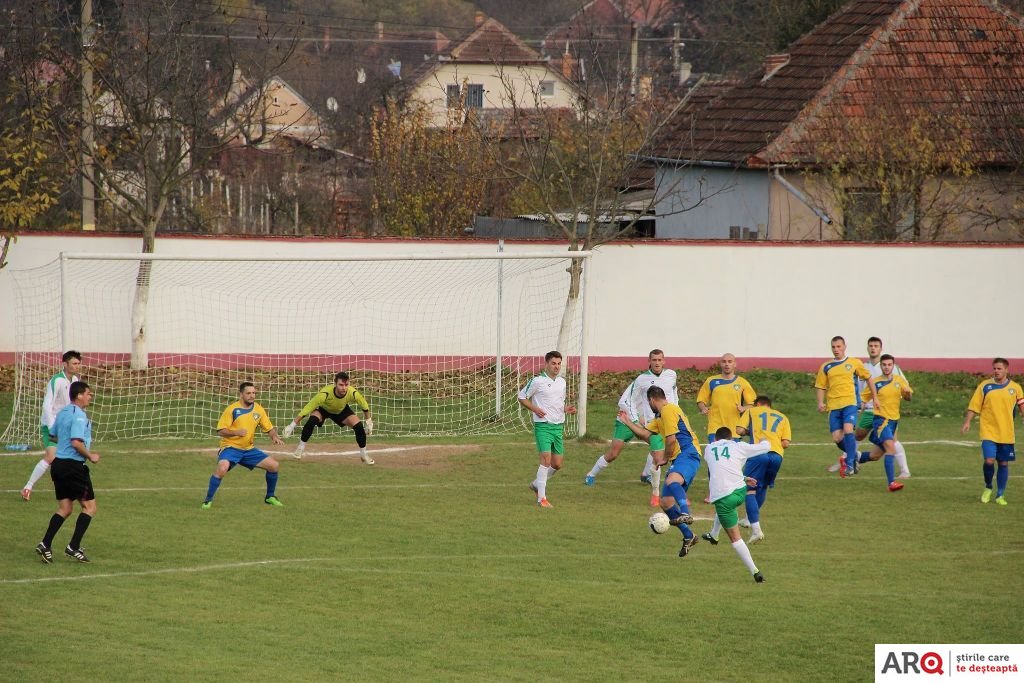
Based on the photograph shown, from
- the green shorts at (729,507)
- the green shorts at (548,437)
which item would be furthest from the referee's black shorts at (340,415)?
the green shorts at (729,507)

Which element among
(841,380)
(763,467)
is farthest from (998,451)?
(763,467)

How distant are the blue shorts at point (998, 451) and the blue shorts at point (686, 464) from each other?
4.88m

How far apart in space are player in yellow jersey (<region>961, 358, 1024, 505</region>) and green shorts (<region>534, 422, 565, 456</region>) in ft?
18.1

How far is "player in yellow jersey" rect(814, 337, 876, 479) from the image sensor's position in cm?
2061

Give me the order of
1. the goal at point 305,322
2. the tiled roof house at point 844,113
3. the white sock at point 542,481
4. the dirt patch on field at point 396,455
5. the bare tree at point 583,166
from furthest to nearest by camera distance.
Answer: the tiled roof house at point 844,113
the goal at point 305,322
the bare tree at point 583,166
the dirt patch on field at point 396,455
the white sock at point 542,481

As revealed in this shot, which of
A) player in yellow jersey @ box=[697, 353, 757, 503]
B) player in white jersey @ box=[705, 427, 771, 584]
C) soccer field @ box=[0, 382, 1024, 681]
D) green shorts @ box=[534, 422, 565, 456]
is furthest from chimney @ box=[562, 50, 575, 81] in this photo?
player in white jersey @ box=[705, 427, 771, 584]

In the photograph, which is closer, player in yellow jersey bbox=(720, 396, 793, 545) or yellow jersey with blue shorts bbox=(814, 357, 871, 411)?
player in yellow jersey bbox=(720, 396, 793, 545)

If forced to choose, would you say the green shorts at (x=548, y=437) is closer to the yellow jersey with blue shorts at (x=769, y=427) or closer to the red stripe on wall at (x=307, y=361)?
the yellow jersey with blue shorts at (x=769, y=427)

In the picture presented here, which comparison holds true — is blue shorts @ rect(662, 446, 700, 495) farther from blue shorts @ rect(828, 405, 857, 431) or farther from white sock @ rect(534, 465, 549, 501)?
blue shorts @ rect(828, 405, 857, 431)

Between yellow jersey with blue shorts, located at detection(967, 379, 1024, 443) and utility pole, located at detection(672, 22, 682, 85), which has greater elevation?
utility pole, located at detection(672, 22, 682, 85)

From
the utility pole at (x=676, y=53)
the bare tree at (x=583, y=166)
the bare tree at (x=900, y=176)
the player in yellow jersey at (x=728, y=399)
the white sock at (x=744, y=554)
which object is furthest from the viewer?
the utility pole at (x=676, y=53)

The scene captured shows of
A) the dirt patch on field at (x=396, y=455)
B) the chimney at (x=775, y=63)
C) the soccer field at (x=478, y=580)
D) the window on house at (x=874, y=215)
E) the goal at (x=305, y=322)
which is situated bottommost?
the soccer field at (x=478, y=580)

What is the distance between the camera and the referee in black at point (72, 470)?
1452cm

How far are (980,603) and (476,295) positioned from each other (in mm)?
17053
